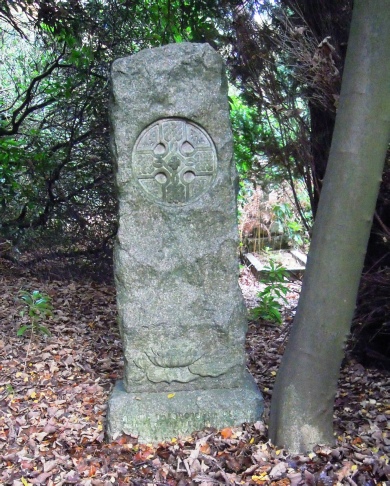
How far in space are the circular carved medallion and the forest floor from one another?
1.37 m

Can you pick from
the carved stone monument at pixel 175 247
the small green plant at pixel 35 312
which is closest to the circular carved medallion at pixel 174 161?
the carved stone monument at pixel 175 247

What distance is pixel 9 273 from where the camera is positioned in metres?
6.34

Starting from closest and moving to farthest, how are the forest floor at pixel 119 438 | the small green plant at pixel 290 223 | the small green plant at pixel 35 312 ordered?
the forest floor at pixel 119 438 → the small green plant at pixel 35 312 → the small green plant at pixel 290 223

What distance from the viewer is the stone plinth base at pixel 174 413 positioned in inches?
124

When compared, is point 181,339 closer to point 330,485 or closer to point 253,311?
point 330,485

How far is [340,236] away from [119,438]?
1645mm

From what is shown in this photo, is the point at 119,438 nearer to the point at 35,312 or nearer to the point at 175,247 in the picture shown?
the point at 175,247

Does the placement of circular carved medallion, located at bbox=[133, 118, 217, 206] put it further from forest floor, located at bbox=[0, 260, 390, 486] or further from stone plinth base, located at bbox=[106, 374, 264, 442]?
forest floor, located at bbox=[0, 260, 390, 486]

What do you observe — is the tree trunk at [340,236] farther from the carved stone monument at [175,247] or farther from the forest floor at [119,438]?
the carved stone monument at [175,247]

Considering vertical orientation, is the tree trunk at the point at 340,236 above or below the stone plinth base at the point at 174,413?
above

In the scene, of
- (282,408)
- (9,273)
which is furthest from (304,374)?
(9,273)

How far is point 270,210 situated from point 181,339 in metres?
6.77

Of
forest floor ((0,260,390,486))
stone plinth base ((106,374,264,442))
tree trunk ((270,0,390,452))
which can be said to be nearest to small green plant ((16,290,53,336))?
forest floor ((0,260,390,486))

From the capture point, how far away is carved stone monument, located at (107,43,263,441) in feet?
10.2
